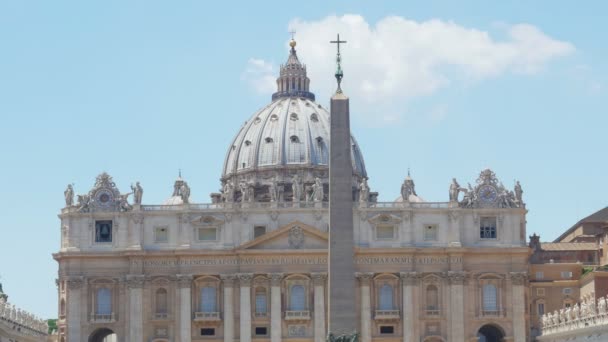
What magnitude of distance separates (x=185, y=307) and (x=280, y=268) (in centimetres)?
769

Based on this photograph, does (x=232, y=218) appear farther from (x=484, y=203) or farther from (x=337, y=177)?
(x=337, y=177)

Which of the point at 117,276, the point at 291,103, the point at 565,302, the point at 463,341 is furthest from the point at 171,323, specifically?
the point at 291,103

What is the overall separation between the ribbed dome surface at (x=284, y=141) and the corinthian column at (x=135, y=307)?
32716mm

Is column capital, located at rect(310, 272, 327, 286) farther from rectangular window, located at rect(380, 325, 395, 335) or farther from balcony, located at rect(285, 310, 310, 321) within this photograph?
rectangular window, located at rect(380, 325, 395, 335)

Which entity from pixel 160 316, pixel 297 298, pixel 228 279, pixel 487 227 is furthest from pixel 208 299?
pixel 487 227

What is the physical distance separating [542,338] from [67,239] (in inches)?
1432

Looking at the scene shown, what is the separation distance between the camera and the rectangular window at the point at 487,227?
120625mm

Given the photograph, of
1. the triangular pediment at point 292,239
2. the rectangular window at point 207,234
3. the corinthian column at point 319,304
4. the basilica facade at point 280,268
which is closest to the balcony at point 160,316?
the basilica facade at point 280,268

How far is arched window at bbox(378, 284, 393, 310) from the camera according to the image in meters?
119

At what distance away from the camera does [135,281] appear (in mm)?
118562

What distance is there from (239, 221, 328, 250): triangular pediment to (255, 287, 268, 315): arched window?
3302 mm

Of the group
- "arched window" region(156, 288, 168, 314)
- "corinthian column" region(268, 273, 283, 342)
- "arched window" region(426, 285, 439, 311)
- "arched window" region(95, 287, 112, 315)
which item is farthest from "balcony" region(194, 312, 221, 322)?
"arched window" region(426, 285, 439, 311)

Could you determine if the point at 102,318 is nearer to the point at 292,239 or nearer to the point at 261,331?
the point at 261,331

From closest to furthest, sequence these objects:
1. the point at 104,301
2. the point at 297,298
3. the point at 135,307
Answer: the point at 135,307 < the point at 297,298 < the point at 104,301
